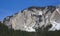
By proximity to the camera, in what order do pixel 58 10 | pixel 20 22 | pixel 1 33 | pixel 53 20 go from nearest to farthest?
1. pixel 1 33
2. pixel 53 20
3. pixel 58 10
4. pixel 20 22

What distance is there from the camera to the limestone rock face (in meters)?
122

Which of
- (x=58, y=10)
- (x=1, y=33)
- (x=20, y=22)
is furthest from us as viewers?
(x=20, y=22)

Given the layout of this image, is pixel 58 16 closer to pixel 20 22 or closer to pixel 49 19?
pixel 49 19

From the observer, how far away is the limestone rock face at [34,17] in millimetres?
122062

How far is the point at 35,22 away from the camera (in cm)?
12950

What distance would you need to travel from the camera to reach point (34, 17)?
5143 inches

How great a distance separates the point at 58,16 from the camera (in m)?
123

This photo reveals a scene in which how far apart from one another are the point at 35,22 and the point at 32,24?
4140 millimetres

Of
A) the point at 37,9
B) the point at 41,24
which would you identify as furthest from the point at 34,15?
the point at 41,24

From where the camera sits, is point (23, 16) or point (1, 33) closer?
point (1, 33)

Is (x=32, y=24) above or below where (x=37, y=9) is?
below

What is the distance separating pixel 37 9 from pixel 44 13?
5.11 metres

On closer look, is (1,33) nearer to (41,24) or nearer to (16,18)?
(41,24)

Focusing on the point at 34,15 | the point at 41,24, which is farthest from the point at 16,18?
the point at 41,24
